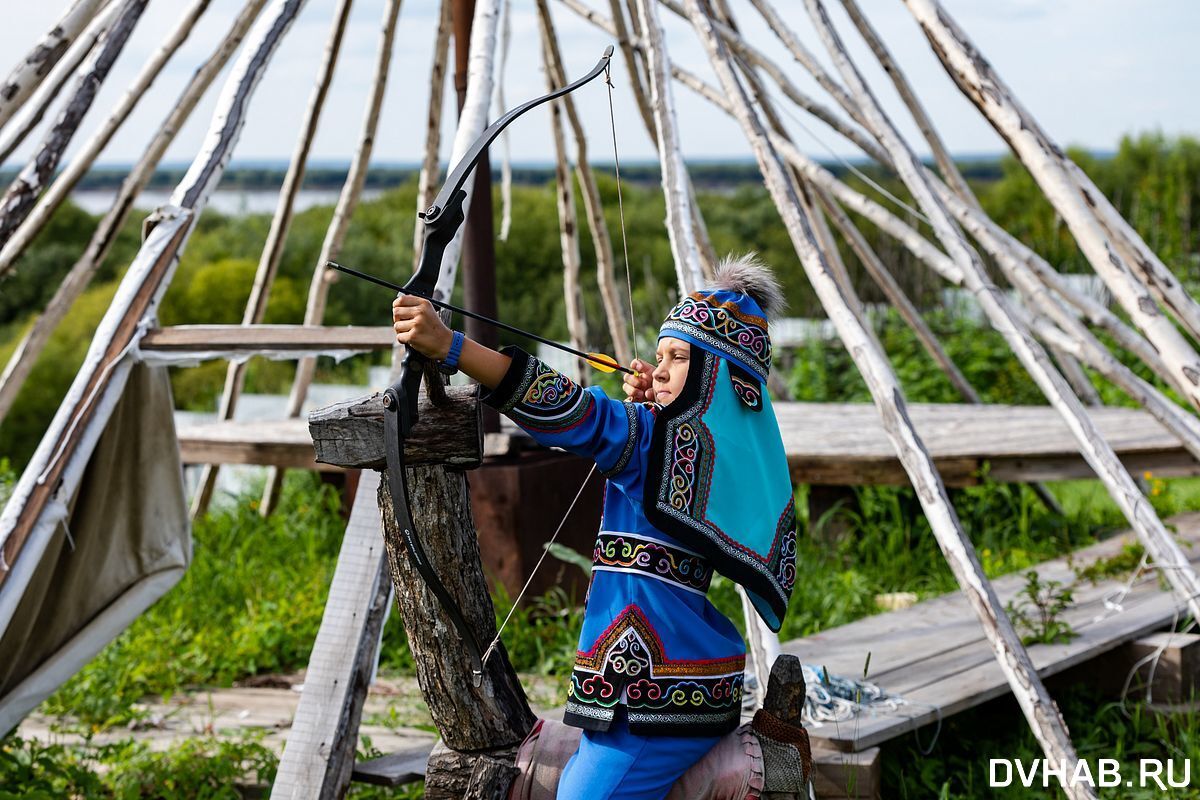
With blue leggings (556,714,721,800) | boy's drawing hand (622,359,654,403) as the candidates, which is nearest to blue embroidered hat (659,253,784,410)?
boy's drawing hand (622,359,654,403)

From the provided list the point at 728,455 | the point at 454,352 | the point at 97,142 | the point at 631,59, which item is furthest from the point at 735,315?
the point at 631,59

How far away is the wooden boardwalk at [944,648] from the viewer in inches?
117

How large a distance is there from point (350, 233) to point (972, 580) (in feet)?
32.5

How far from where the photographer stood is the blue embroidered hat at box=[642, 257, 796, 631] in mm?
1973

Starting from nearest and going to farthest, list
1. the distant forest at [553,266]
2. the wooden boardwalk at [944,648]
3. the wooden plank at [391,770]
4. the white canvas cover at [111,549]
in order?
1. the wooden plank at [391,770]
2. the wooden boardwalk at [944,648]
3. the white canvas cover at [111,549]
4. the distant forest at [553,266]

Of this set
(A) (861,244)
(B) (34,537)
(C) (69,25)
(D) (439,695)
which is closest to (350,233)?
(A) (861,244)

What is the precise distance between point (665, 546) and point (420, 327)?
1.72ft

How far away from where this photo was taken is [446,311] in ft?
8.54

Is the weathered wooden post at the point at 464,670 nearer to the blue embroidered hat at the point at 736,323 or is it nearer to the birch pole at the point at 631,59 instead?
the blue embroidered hat at the point at 736,323

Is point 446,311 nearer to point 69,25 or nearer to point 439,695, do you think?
point 439,695

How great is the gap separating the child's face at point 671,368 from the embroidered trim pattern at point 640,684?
1.13 ft

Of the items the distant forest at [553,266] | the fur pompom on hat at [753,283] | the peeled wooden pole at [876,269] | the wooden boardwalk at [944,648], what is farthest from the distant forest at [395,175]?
the fur pompom on hat at [753,283]

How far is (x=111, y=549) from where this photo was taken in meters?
3.25

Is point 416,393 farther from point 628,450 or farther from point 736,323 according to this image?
point 736,323
